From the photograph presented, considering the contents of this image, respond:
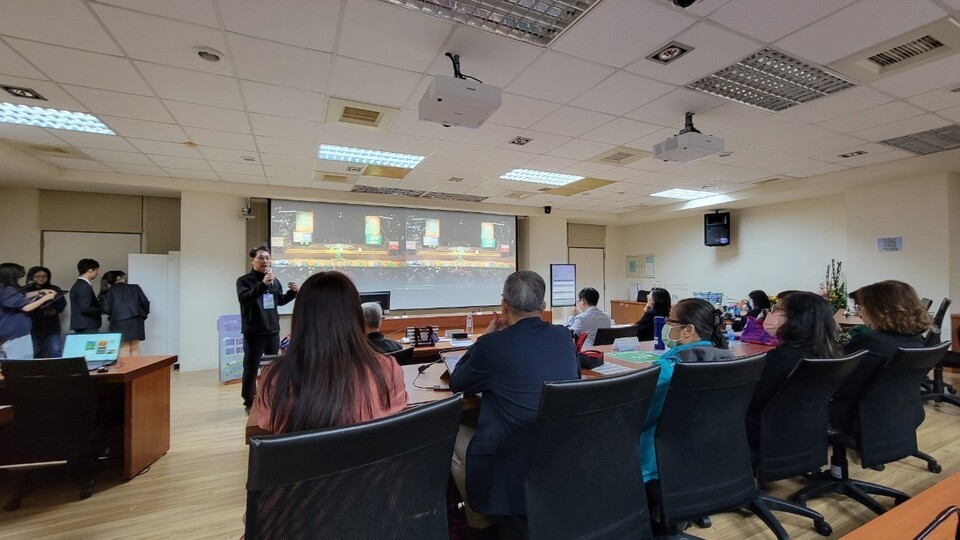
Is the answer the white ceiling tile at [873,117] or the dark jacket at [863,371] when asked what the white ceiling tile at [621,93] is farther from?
the dark jacket at [863,371]

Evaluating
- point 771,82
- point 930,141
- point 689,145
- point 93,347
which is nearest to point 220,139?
point 93,347

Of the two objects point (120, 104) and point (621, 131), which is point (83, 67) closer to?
point (120, 104)

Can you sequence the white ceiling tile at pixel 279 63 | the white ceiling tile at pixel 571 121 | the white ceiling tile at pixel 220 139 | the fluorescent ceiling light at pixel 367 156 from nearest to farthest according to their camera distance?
the white ceiling tile at pixel 279 63, the white ceiling tile at pixel 571 121, the white ceiling tile at pixel 220 139, the fluorescent ceiling light at pixel 367 156

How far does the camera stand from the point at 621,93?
311 cm

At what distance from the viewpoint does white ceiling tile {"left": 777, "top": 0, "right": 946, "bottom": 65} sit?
211cm

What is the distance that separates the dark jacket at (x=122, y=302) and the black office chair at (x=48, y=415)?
135 inches

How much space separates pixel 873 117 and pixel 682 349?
3.56m

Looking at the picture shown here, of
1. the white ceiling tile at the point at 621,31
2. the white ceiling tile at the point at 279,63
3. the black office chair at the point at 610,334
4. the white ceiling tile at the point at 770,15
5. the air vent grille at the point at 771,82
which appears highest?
the air vent grille at the point at 771,82

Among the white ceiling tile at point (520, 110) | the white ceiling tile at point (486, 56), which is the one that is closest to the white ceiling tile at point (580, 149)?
the white ceiling tile at point (520, 110)

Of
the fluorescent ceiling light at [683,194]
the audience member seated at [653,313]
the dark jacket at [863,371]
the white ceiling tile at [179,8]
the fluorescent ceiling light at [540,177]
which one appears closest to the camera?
the white ceiling tile at [179,8]

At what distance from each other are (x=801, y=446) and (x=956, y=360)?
3664mm

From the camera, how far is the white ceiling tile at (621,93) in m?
2.91

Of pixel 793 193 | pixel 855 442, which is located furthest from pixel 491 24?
pixel 793 193

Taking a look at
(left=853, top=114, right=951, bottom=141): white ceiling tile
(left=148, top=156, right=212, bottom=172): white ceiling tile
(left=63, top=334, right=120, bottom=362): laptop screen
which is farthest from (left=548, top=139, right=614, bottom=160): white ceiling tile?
(left=148, top=156, right=212, bottom=172): white ceiling tile
